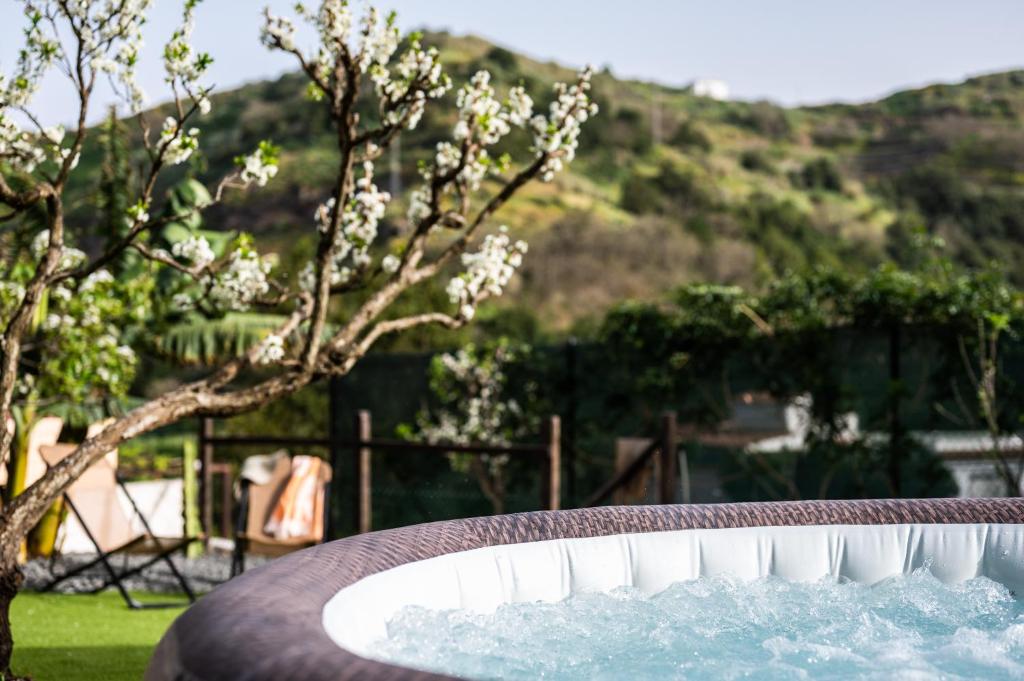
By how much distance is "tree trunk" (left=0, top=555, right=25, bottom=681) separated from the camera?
11.0ft

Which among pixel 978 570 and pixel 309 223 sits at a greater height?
pixel 309 223

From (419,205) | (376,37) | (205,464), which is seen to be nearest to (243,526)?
(205,464)

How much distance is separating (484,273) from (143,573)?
3428 millimetres

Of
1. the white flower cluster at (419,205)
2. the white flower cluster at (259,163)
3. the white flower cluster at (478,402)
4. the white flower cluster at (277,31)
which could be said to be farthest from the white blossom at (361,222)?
the white flower cluster at (478,402)

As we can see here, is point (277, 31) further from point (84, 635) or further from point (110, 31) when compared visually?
point (84, 635)

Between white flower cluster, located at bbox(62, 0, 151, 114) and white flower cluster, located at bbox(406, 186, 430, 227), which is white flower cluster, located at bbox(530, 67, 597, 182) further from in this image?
white flower cluster, located at bbox(62, 0, 151, 114)

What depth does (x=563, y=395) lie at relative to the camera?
27.6ft

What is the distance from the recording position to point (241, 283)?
464 cm

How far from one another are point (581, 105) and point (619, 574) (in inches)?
83.9

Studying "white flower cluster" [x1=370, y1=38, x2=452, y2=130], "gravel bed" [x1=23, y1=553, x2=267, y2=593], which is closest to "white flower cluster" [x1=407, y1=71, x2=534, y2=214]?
"white flower cluster" [x1=370, y1=38, x2=452, y2=130]

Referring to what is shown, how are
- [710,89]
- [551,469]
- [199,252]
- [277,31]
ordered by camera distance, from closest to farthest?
[277,31], [199,252], [551,469], [710,89]

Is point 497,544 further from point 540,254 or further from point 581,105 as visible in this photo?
point 540,254

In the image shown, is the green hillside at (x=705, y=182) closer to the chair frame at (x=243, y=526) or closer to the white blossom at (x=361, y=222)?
the chair frame at (x=243, y=526)

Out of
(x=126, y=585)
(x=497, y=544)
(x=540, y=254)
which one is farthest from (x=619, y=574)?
(x=540, y=254)
